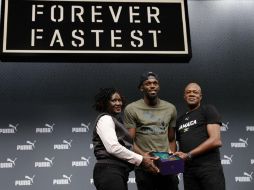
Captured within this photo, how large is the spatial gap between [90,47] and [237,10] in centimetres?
303

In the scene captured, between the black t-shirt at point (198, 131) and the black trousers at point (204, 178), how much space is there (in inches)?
1.8

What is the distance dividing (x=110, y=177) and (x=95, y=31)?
0.92 meters

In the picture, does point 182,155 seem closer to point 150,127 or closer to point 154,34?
point 150,127

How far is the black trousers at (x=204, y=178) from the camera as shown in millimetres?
2285

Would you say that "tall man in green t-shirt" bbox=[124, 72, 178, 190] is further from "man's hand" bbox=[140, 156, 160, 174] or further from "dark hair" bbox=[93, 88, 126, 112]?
"dark hair" bbox=[93, 88, 126, 112]

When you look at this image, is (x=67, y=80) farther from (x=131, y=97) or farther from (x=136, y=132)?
(x=136, y=132)

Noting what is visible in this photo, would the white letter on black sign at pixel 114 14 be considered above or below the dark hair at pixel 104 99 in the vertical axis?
above

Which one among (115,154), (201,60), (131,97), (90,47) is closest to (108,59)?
(90,47)

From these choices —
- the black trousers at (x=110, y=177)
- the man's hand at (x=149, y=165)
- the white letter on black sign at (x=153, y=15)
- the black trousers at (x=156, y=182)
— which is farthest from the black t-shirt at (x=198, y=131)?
the white letter on black sign at (x=153, y=15)

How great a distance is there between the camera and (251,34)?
15.0 feet

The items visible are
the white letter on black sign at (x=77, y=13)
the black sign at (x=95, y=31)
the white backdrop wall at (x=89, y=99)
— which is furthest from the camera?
the white backdrop wall at (x=89, y=99)

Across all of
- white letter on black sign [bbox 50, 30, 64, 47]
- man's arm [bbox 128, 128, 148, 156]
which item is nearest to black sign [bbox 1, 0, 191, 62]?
white letter on black sign [bbox 50, 30, 64, 47]

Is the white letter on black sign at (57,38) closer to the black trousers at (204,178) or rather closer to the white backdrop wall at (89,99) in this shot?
the black trousers at (204,178)

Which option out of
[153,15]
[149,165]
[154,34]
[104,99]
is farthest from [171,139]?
[153,15]
